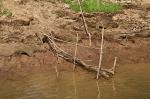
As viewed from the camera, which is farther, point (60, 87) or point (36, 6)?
point (36, 6)

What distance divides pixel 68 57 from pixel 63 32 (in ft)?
3.81

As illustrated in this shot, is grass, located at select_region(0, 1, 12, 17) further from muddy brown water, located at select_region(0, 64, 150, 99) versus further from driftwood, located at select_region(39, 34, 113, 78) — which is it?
muddy brown water, located at select_region(0, 64, 150, 99)

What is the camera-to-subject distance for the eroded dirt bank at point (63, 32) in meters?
9.53

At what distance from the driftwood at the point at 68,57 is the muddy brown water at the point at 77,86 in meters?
0.13

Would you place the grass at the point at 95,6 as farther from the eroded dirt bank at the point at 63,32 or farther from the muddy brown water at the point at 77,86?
the muddy brown water at the point at 77,86

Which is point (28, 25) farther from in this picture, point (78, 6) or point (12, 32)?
point (78, 6)

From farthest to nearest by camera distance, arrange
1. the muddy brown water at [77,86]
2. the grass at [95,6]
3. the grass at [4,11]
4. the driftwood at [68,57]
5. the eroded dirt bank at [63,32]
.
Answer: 1. the grass at [95,6]
2. the grass at [4,11]
3. the eroded dirt bank at [63,32]
4. the driftwood at [68,57]
5. the muddy brown water at [77,86]

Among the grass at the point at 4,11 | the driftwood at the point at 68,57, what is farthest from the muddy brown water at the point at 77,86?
the grass at the point at 4,11

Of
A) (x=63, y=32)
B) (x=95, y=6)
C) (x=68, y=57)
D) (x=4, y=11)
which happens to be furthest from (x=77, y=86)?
(x=95, y=6)

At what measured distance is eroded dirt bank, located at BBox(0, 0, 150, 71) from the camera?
9531 mm

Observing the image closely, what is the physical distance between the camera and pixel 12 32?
1023cm

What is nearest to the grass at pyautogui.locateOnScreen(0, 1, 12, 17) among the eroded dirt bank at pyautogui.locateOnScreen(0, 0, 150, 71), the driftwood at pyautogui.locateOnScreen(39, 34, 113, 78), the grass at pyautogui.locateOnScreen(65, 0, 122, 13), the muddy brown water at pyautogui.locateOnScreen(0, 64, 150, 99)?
the eroded dirt bank at pyautogui.locateOnScreen(0, 0, 150, 71)

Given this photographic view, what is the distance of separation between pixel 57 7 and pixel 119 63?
3.02 metres

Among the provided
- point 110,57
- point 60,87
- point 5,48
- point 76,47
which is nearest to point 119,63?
point 110,57
